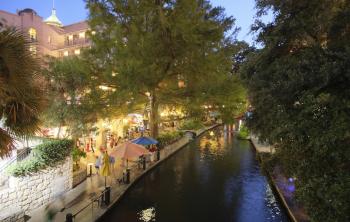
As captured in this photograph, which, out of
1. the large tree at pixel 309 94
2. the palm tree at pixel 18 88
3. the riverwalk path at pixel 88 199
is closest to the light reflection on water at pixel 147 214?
the riverwalk path at pixel 88 199

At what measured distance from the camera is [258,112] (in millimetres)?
10367

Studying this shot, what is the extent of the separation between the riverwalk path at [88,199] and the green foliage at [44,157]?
1.67 meters

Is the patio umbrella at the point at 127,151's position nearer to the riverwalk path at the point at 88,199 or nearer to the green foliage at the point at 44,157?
the riverwalk path at the point at 88,199

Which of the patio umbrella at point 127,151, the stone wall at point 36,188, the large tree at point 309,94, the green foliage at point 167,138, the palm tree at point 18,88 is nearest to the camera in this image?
the palm tree at point 18,88

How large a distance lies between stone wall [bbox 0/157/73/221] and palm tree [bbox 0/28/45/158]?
587cm

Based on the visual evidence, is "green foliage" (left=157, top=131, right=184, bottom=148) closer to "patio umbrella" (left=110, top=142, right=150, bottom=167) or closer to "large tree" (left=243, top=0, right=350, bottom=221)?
"patio umbrella" (left=110, top=142, right=150, bottom=167)

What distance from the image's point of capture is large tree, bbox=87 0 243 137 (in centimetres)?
1811

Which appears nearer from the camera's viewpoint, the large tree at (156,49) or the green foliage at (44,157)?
the green foliage at (44,157)

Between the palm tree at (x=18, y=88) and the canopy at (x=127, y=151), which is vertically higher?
the palm tree at (x=18, y=88)

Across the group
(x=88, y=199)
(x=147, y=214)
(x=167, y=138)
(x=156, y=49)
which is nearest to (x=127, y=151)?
(x=88, y=199)

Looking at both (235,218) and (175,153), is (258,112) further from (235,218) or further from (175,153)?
(175,153)

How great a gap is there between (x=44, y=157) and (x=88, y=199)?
3.00 m

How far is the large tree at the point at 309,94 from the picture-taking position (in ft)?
20.0

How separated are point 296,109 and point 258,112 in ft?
8.99
